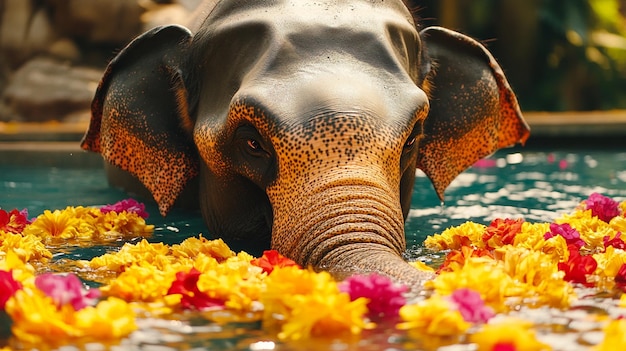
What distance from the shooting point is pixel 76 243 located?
4.73 m

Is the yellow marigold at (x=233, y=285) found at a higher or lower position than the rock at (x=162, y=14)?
lower

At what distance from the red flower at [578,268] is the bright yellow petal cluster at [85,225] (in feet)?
7.87

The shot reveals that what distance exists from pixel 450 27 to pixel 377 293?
600 inches

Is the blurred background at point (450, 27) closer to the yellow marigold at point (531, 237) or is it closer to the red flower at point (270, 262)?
the yellow marigold at point (531, 237)

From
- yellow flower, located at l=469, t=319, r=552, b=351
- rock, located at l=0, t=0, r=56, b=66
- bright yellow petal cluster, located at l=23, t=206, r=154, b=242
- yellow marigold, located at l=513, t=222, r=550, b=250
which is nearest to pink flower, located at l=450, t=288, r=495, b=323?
yellow flower, located at l=469, t=319, r=552, b=351

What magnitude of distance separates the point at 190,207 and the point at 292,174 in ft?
7.21

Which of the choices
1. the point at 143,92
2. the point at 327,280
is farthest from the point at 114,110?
the point at 327,280

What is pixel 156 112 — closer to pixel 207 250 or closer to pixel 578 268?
pixel 207 250

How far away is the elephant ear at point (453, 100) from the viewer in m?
5.20

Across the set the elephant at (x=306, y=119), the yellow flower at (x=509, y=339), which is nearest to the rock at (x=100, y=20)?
the elephant at (x=306, y=119)

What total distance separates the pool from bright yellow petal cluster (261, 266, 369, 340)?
0.05 metres

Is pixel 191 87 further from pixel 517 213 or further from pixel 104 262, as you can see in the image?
pixel 517 213

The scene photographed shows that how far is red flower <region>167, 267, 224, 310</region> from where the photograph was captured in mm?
2980

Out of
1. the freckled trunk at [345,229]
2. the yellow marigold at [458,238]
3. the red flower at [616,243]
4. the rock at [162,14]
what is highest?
the rock at [162,14]
